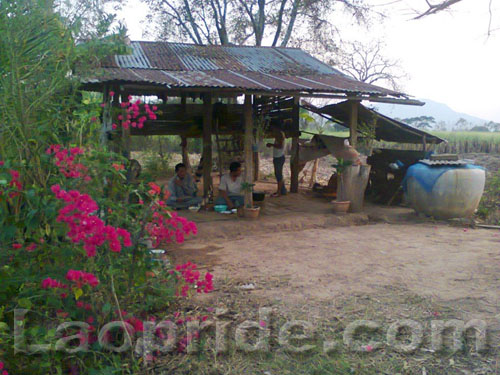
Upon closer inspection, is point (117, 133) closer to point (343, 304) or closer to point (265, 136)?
point (265, 136)

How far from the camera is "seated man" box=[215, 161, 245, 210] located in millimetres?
8625

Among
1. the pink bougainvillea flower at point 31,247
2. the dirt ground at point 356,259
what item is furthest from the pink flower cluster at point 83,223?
the dirt ground at point 356,259

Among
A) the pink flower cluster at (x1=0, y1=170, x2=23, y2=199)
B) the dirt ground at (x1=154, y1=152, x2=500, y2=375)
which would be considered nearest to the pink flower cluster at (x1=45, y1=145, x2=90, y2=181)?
the pink flower cluster at (x1=0, y1=170, x2=23, y2=199)

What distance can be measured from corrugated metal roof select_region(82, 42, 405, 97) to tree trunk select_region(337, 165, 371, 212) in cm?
146

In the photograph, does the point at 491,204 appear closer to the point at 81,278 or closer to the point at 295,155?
the point at 295,155

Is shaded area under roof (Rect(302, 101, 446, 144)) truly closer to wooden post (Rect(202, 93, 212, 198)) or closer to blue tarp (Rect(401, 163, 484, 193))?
blue tarp (Rect(401, 163, 484, 193))

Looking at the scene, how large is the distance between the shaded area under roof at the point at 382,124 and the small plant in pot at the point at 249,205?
2948 millimetres

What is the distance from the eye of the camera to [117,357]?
304cm

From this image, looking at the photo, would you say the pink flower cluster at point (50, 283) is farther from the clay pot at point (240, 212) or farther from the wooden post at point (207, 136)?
the wooden post at point (207, 136)

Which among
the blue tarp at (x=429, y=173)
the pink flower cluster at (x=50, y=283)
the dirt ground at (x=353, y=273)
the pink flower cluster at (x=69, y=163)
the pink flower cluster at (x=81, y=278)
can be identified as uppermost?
the pink flower cluster at (x=69, y=163)

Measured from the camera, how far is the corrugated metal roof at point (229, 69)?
24.7ft

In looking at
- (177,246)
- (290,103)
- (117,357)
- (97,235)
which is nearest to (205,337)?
(117,357)

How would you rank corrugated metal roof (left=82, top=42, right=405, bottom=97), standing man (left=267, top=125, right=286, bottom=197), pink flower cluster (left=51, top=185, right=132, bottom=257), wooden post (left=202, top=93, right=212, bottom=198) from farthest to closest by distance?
standing man (left=267, top=125, right=286, bottom=197) < wooden post (left=202, top=93, right=212, bottom=198) < corrugated metal roof (left=82, top=42, right=405, bottom=97) < pink flower cluster (left=51, top=185, right=132, bottom=257)

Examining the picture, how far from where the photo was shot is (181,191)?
890 centimetres
